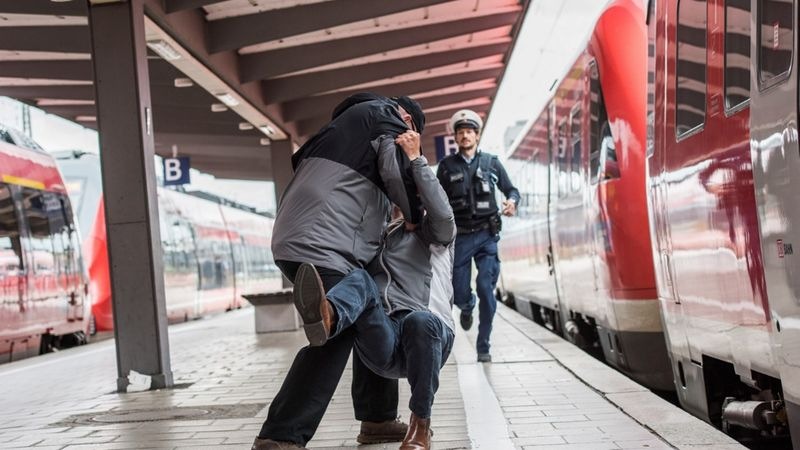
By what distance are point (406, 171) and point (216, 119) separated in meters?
14.7

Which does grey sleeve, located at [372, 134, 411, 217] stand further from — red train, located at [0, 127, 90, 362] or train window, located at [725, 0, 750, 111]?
red train, located at [0, 127, 90, 362]

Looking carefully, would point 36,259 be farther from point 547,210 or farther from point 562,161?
point 562,161

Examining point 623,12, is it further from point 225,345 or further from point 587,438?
point 225,345

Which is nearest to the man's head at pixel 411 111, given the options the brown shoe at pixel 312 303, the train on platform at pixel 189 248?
the brown shoe at pixel 312 303

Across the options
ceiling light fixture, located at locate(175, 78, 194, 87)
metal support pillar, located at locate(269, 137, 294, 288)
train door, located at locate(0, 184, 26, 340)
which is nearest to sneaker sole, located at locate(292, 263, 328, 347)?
ceiling light fixture, located at locate(175, 78, 194, 87)

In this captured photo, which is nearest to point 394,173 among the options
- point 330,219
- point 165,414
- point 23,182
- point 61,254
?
point 330,219

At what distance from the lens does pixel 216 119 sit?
61.4 ft

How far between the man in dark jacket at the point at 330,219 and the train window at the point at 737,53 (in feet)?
4.82

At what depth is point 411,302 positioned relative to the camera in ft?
15.2

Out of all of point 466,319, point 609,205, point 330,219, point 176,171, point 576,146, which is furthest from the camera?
point 176,171

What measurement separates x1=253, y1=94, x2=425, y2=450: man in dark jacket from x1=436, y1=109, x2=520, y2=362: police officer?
11.9ft

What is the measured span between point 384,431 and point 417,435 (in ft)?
1.91

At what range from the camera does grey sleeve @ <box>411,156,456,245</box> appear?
4469 mm

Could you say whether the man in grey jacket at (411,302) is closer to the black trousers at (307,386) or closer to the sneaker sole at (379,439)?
the black trousers at (307,386)
